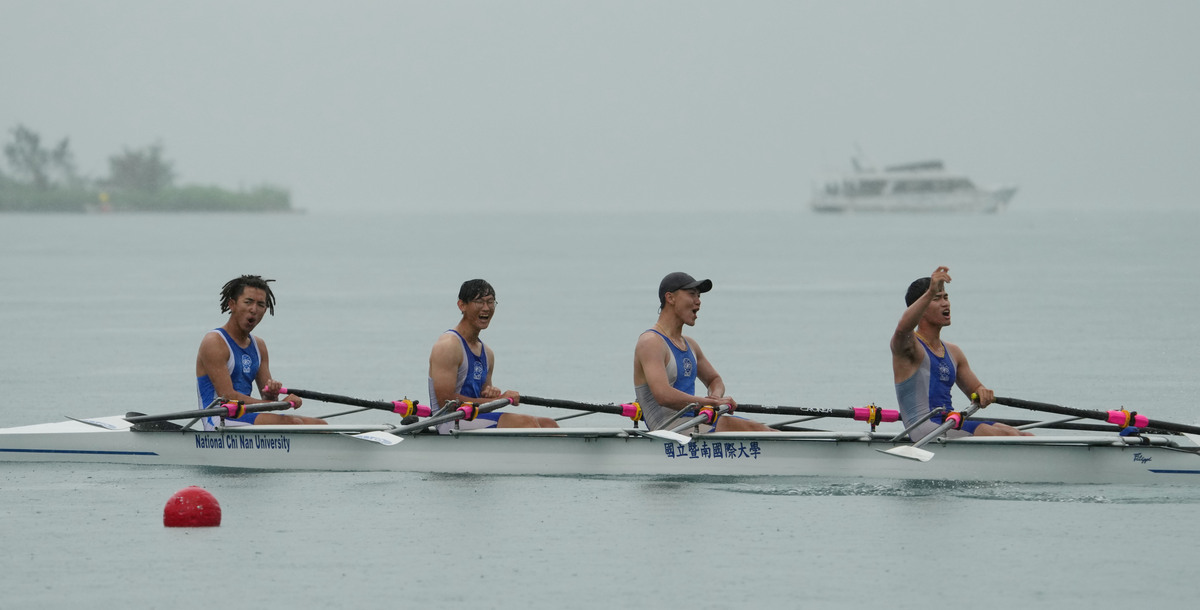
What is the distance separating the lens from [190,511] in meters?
11.9

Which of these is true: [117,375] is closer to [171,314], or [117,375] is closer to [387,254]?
[171,314]

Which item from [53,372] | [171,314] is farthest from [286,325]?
[53,372]

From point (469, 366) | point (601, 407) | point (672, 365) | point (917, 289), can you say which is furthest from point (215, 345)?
point (917, 289)

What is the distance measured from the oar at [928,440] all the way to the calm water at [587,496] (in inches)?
12.9

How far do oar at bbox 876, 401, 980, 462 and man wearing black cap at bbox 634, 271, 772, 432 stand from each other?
4.09ft

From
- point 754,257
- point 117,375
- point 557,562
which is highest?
point 754,257

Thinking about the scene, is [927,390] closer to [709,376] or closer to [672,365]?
[709,376]

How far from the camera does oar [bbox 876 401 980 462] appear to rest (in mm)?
12734

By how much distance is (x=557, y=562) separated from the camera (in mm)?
10852

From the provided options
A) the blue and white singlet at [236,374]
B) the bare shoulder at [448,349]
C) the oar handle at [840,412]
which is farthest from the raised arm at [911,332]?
the blue and white singlet at [236,374]

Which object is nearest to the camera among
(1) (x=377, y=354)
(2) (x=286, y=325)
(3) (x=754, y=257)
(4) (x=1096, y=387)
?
(4) (x=1096, y=387)

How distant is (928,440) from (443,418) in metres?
3.63

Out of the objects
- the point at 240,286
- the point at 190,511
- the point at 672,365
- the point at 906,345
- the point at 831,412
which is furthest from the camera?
the point at 240,286

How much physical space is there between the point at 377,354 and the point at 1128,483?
51.3 ft
